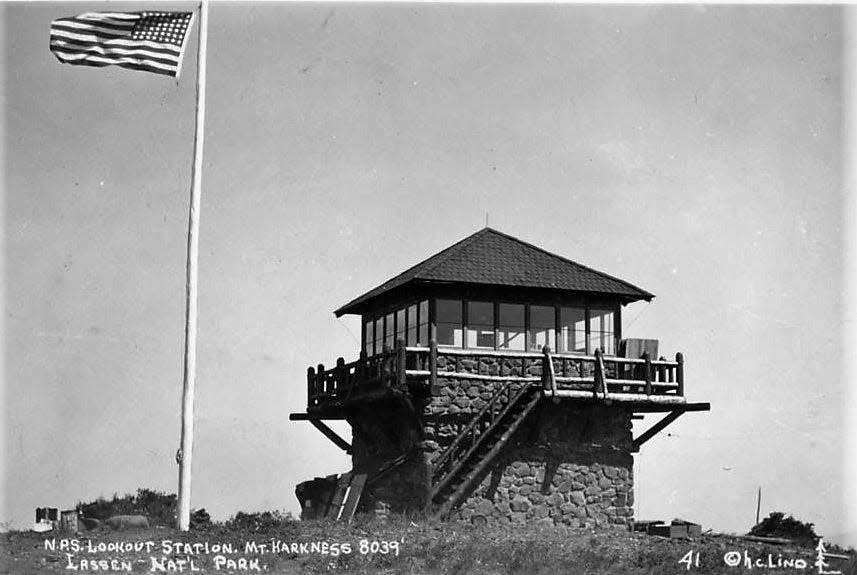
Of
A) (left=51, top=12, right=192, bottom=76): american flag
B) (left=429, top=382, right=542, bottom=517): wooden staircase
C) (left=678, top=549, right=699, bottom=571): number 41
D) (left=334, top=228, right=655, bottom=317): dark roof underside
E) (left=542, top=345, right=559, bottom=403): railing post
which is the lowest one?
(left=678, top=549, right=699, bottom=571): number 41

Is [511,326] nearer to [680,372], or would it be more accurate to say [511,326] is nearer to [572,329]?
[572,329]

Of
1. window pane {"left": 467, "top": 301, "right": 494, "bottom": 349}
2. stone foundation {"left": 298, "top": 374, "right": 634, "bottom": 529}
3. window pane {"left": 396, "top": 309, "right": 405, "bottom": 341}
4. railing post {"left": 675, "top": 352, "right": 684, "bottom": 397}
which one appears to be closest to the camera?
stone foundation {"left": 298, "top": 374, "right": 634, "bottom": 529}

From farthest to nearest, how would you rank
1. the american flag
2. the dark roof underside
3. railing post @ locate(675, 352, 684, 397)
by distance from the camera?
railing post @ locate(675, 352, 684, 397), the dark roof underside, the american flag

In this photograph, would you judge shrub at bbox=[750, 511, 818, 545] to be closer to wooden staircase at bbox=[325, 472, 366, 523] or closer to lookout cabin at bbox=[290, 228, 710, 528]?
lookout cabin at bbox=[290, 228, 710, 528]

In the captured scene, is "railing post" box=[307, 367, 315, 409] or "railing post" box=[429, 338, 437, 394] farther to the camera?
"railing post" box=[307, 367, 315, 409]

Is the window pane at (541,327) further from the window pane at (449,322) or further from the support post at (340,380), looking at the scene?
the support post at (340,380)

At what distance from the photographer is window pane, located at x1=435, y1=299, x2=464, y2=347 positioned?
3077cm

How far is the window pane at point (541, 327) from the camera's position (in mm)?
31391

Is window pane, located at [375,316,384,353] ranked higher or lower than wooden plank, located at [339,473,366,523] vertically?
higher

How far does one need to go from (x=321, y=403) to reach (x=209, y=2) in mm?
12118

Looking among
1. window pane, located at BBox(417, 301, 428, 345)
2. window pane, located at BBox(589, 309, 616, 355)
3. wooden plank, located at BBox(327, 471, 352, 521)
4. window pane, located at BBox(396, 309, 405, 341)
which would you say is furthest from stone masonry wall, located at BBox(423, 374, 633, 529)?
wooden plank, located at BBox(327, 471, 352, 521)

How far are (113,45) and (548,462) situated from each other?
1360 centimetres

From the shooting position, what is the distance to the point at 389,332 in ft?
108

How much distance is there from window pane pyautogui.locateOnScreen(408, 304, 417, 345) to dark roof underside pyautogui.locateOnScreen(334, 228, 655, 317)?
0.74m
